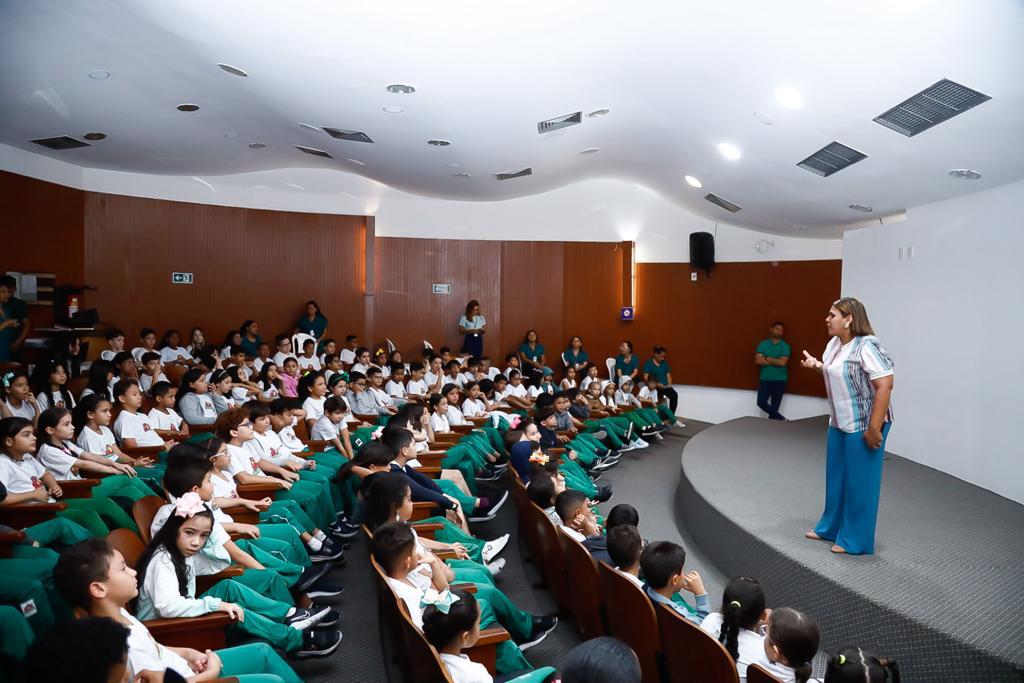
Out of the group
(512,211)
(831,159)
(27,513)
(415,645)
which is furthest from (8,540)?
(512,211)

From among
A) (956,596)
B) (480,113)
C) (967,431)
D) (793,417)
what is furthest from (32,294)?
(793,417)

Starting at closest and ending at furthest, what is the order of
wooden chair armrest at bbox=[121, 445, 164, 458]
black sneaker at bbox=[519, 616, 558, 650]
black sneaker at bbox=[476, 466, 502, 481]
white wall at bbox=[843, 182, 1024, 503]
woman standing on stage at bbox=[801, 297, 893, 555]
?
black sneaker at bbox=[519, 616, 558, 650]
woman standing on stage at bbox=[801, 297, 893, 555]
wooden chair armrest at bbox=[121, 445, 164, 458]
white wall at bbox=[843, 182, 1024, 503]
black sneaker at bbox=[476, 466, 502, 481]

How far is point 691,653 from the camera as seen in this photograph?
2.38 m

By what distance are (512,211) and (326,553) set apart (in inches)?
346

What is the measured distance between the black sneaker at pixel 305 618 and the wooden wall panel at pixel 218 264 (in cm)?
796

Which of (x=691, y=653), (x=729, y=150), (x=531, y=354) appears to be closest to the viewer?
(x=691, y=653)

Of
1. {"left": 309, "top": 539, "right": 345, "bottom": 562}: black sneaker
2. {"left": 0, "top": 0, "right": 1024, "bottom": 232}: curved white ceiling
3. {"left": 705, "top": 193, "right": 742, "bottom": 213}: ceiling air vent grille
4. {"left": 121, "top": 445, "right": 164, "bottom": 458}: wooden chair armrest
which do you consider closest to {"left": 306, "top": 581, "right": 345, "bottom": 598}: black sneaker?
{"left": 309, "top": 539, "right": 345, "bottom": 562}: black sneaker

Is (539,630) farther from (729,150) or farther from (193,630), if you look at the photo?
(729,150)

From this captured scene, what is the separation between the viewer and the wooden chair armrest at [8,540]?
2836mm

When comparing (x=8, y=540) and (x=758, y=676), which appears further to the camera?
(x=8, y=540)

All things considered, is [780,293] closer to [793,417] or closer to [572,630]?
[793,417]

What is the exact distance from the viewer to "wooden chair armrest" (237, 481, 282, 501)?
4.13 m

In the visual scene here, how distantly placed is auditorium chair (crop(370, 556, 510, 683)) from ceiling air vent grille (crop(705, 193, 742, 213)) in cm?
795

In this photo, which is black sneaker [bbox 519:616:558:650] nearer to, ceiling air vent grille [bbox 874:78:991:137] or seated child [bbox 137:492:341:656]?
seated child [bbox 137:492:341:656]
